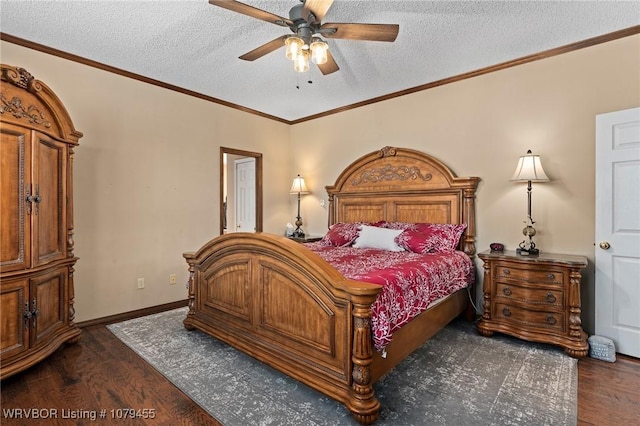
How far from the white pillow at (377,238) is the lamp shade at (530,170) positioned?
1.30 m

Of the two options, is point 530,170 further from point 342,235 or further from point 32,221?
point 32,221

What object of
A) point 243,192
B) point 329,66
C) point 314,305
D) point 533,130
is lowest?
point 314,305

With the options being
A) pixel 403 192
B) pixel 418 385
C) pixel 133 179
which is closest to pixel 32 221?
pixel 133 179

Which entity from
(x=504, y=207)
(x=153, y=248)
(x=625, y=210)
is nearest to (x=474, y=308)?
(x=504, y=207)

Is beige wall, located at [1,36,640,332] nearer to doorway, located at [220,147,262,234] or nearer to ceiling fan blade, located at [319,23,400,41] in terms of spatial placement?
doorway, located at [220,147,262,234]

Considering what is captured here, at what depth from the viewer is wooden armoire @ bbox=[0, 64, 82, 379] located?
2.23 m

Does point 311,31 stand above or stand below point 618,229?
above

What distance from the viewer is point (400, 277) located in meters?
2.21

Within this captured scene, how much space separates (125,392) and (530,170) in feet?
12.4

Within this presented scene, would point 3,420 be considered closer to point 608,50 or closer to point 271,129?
point 271,129

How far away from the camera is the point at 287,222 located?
565 cm

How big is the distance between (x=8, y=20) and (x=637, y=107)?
536cm

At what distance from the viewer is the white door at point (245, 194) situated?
5.57m

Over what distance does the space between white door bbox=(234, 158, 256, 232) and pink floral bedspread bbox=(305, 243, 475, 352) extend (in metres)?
2.36
